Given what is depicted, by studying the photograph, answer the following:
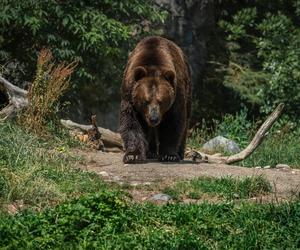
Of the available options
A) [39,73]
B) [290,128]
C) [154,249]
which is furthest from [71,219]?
[290,128]

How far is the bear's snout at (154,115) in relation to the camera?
9.13 metres

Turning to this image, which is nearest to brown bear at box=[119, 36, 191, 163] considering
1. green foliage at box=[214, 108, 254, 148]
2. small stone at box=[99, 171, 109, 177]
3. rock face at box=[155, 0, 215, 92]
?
small stone at box=[99, 171, 109, 177]

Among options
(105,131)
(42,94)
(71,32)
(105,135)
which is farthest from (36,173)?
(71,32)

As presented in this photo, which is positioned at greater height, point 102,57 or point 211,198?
point 102,57

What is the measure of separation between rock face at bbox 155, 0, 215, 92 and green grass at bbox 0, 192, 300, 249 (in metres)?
12.4

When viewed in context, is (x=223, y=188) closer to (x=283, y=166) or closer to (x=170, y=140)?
(x=170, y=140)

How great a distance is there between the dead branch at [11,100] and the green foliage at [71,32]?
2.47 metres

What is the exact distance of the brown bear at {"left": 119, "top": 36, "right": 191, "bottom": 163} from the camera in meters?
9.28

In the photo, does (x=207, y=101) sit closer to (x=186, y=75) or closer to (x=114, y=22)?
(x=114, y=22)

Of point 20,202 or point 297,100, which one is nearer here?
point 20,202

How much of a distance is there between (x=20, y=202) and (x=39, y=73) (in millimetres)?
3722

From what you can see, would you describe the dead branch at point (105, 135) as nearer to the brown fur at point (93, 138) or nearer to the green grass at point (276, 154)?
the brown fur at point (93, 138)

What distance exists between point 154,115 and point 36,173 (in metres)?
1.96

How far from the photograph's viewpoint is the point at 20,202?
6902mm
